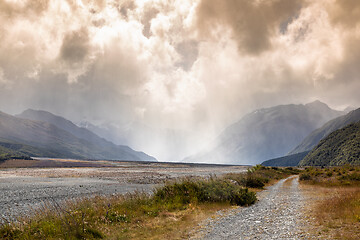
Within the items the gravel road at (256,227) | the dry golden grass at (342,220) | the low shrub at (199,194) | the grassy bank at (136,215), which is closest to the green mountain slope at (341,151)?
the low shrub at (199,194)

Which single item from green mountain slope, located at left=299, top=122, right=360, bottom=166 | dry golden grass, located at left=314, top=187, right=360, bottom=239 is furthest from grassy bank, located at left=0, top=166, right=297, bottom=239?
green mountain slope, located at left=299, top=122, right=360, bottom=166

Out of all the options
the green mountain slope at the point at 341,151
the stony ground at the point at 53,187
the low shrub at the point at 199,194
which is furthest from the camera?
the green mountain slope at the point at 341,151

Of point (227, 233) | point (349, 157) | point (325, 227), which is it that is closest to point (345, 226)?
point (325, 227)

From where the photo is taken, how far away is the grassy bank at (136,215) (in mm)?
11742

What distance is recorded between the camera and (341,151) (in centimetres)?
13388

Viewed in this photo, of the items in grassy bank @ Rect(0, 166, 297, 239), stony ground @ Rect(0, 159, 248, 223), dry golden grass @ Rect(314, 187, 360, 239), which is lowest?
stony ground @ Rect(0, 159, 248, 223)

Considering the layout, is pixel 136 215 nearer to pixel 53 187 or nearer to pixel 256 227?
pixel 256 227

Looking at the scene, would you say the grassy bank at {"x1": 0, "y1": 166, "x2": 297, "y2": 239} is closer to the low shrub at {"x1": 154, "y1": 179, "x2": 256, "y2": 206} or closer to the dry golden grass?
the low shrub at {"x1": 154, "y1": 179, "x2": 256, "y2": 206}

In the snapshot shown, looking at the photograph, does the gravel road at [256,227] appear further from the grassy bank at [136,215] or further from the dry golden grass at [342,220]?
the grassy bank at [136,215]

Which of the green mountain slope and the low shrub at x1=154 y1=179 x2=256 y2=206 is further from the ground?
the green mountain slope

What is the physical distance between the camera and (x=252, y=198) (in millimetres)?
21812

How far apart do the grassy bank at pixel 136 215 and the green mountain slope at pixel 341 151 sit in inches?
4528

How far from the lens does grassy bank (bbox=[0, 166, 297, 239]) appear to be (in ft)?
38.5

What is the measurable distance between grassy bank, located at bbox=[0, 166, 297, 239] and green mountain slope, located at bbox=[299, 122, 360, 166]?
377ft
